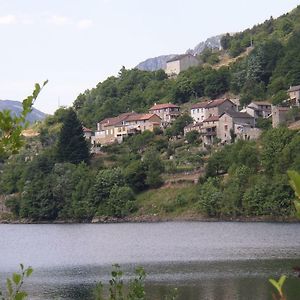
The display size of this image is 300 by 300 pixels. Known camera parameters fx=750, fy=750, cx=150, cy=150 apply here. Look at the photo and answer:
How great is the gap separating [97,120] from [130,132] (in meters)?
20.5

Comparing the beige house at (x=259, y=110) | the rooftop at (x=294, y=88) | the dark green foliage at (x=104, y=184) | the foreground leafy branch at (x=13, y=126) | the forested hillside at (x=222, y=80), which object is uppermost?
the forested hillside at (x=222, y=80)

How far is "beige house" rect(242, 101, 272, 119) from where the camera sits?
118250 mm

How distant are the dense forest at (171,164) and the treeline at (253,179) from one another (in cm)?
12

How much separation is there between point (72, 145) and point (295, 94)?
118 feet

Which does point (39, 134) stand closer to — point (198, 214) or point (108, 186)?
point (108, 186)

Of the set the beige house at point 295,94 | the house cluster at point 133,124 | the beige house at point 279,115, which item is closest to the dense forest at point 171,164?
the beige house at point 295,94

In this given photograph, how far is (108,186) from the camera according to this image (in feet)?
331

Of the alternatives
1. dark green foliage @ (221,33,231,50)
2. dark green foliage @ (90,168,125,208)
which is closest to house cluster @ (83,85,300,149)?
dark green foliage @ (90,168,125,208)

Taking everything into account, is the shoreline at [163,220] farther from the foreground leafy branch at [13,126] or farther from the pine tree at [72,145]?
the foreground leafy branch at [13,126]

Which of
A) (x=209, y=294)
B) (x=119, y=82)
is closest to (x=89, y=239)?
(x=209, y=294)

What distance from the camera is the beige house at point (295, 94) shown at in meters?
117

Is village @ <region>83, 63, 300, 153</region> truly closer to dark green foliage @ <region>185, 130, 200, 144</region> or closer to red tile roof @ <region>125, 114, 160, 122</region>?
red tile roof @ <region>125, 114, 160, 122</region>

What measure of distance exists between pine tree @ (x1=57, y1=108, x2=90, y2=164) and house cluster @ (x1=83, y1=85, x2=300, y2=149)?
454 inches

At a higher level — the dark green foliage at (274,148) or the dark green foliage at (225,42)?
the dark green foliage at (225,42)
